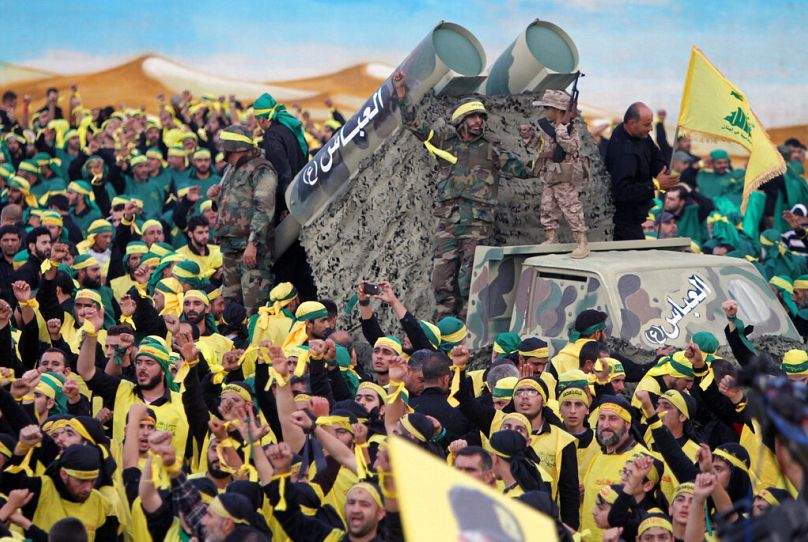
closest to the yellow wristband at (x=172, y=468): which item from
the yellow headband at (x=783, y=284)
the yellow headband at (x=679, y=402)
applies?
the yellow headband at (x=679, y=402)

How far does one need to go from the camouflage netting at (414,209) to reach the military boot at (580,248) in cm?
82

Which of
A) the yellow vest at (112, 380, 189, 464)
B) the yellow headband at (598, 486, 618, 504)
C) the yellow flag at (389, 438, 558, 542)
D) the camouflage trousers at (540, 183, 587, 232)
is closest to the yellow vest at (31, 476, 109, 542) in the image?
the yellow vest at (112, 380, 189, 464)

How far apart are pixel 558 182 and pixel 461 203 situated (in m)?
0.78

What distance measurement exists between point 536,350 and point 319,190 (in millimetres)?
3582

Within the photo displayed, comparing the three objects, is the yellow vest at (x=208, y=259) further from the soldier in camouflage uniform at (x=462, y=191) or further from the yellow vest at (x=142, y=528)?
the yellow vest at (x=142, y=528)

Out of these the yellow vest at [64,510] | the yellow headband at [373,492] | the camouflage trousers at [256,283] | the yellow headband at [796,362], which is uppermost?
the yellow headband at [373,492]

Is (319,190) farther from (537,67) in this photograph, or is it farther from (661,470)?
(661,470)

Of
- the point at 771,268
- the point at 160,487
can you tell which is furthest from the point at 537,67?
the point at 160,487

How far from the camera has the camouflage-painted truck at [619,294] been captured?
420 inches

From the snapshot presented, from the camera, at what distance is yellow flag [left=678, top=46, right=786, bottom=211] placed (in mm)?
12359

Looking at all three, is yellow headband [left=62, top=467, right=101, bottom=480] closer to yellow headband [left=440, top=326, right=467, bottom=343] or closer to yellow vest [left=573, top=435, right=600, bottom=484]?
yellow vest [left=573, top=435, right=600, bottom=484]

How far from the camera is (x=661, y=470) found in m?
7.99

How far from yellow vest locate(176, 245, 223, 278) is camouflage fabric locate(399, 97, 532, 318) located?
3399 millimetres

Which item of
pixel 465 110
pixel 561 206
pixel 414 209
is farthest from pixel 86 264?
pixel 561 206
